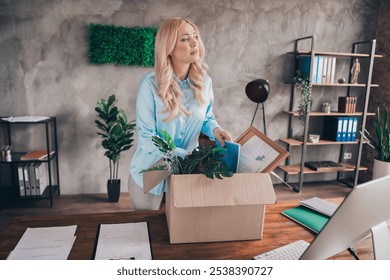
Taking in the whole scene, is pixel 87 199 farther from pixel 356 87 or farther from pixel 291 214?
pixel 356 87

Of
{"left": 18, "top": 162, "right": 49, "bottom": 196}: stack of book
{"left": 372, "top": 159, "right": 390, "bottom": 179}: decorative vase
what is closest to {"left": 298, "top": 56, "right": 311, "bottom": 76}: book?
{"left": 372, "top": 159, "right": 390, "bottom": 179}: decorative vase

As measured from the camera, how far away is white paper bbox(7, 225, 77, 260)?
1.20m

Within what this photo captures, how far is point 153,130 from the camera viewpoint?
1.78 metres

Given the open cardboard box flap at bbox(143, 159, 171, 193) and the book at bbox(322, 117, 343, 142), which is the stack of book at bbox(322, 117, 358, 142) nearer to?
the book at bbox(322, 117, 343, 142)

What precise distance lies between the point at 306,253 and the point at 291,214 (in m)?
0.63

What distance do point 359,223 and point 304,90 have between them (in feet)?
11.3

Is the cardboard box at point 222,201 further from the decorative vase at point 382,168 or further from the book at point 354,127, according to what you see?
the book at point 354,127

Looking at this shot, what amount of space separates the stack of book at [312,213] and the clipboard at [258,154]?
37 centimetres

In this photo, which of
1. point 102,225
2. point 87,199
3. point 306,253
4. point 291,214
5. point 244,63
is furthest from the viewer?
point 244,63

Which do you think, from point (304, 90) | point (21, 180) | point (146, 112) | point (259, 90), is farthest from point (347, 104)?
point (21, 180)

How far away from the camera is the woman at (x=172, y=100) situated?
5.70 feet

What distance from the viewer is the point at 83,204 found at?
3.87 meters

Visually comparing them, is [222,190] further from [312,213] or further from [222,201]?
[312,213]

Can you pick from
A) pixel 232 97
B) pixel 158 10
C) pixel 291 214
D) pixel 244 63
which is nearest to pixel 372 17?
pixel 244 63
